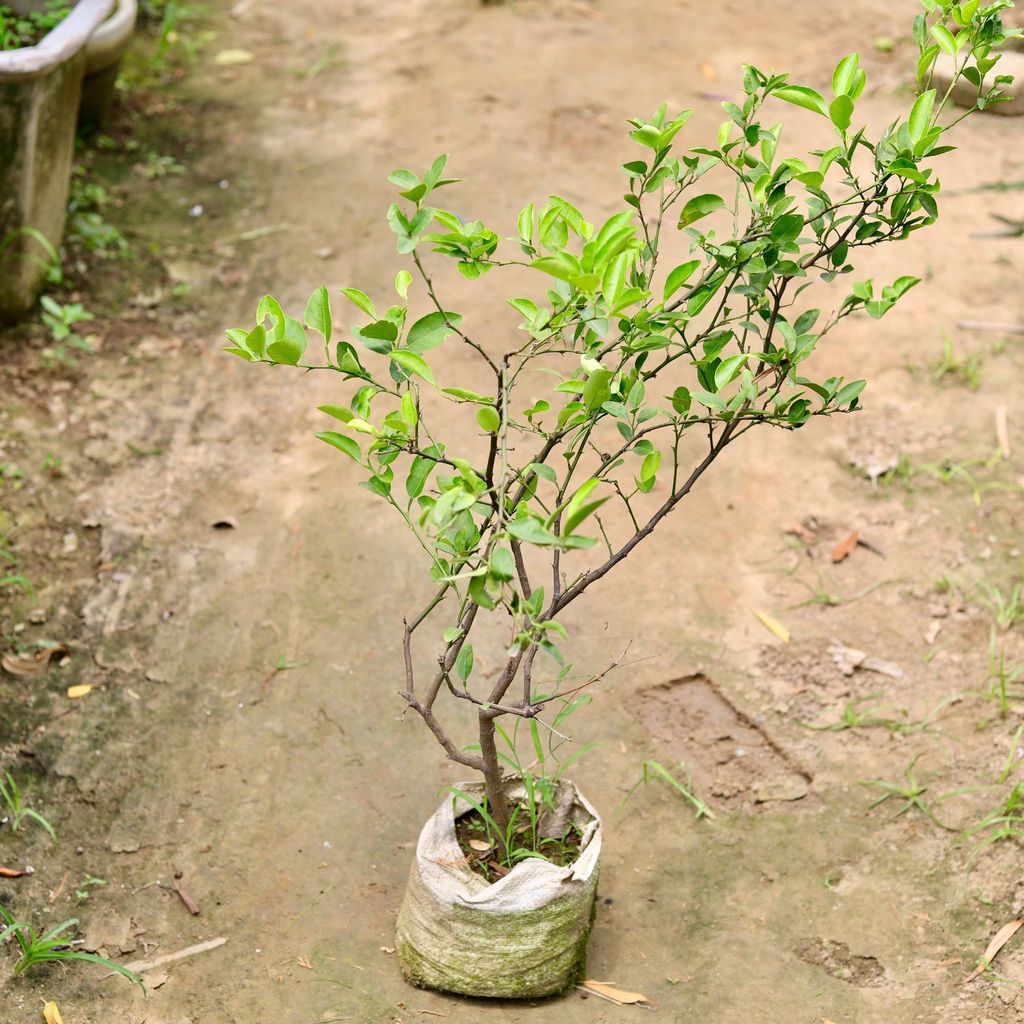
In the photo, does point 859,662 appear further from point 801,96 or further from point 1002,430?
point 801,96

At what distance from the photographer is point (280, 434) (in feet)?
13.6

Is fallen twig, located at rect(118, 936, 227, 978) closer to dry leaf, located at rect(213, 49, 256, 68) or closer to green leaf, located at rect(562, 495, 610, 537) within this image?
green leaf, located at rect(562, 495, 610, 537)

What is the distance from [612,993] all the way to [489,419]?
1.31m

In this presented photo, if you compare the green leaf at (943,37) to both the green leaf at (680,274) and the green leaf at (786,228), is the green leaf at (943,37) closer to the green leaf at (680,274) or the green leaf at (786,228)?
the green leaf at (786,228)

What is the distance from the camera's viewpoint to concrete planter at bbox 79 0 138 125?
4980mm

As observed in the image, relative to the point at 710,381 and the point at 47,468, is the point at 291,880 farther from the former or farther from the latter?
the point at 47,468

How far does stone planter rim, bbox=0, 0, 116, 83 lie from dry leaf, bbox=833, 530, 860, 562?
10.0 feet

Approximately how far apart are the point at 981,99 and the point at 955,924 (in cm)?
175

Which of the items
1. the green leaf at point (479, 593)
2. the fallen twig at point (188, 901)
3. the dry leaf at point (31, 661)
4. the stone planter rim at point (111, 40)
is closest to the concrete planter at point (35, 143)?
the stone planter rim at point (111, 40)

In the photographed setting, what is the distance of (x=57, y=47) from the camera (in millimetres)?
4070

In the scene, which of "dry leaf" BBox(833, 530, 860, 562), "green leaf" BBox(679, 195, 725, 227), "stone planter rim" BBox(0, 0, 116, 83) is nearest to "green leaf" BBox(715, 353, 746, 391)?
"green leaf" BBox(679, 195, 725, 227)

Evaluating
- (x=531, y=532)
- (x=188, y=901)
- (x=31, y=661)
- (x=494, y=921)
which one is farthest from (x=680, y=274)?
(x=31, y=661)

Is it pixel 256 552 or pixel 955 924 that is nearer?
pixel 955 924

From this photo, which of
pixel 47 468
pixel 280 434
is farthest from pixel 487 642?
pixel 47 468
